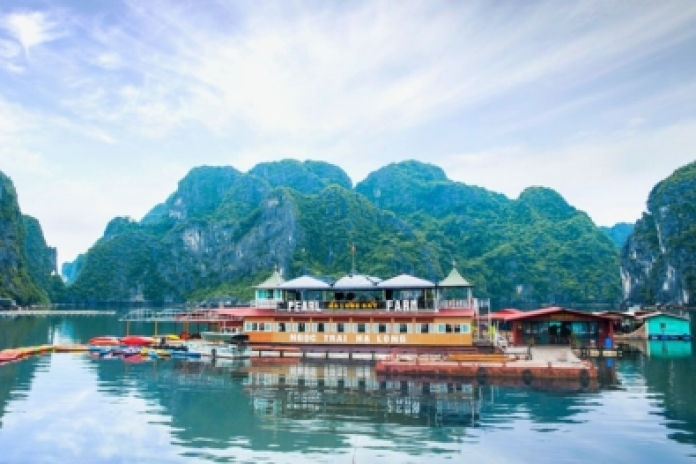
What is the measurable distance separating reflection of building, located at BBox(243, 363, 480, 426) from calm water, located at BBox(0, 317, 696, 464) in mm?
72

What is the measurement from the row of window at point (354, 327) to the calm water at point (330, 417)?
15.8 ft

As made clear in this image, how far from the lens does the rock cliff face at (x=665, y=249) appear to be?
135125 mm

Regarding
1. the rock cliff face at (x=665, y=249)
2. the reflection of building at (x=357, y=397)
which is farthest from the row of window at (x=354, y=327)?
the rock cliff face at (x=665, y=249)

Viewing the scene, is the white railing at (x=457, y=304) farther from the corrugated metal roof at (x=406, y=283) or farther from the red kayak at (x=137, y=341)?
the red kayak at (x=137, y=341)

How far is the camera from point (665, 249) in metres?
143

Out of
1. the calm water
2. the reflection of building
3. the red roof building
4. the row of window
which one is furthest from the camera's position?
the red roof building

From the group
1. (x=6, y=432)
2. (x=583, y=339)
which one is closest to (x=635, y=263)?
(x=583, y=339)

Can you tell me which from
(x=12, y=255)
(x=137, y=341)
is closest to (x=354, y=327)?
(x=137, y=341)

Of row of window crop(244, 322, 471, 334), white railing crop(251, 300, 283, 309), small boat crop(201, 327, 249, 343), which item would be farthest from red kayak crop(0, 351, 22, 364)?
white railing crop(251, 300, 283, 309)

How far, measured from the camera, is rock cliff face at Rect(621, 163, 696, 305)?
443ft

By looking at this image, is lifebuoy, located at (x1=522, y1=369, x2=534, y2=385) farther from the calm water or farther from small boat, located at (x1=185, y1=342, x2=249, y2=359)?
small boat, located at (x1=185, y1=342, x2=249, y2=359)

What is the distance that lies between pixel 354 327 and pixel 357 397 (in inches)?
564

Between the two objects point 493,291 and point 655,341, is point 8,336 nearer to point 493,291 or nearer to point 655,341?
point 655,341

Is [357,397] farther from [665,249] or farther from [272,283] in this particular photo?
[665,249]
